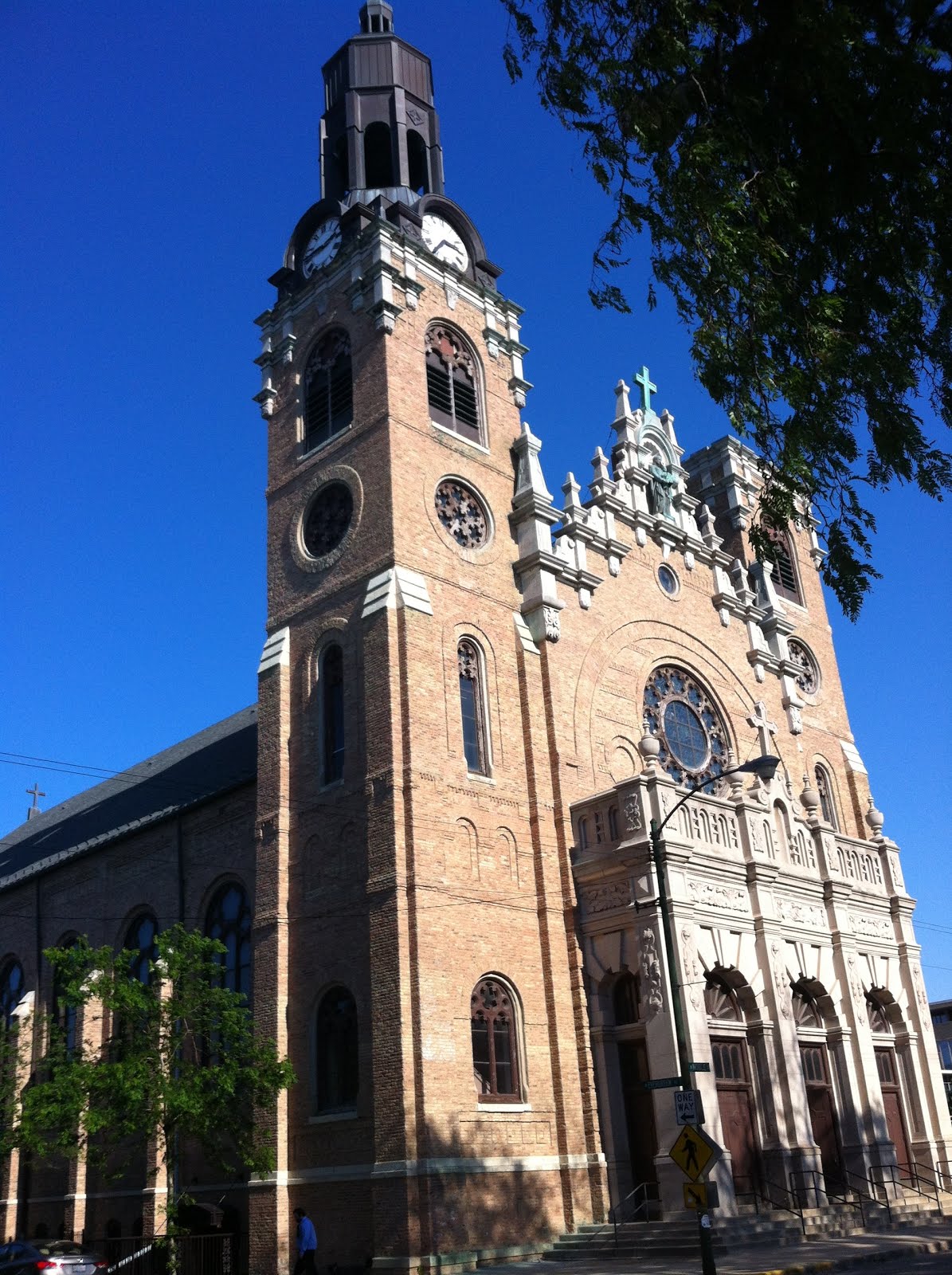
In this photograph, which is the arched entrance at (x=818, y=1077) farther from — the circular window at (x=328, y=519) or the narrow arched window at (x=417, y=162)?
the narrow arched window at (x=417, y=162)

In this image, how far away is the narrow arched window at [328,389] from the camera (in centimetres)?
2845

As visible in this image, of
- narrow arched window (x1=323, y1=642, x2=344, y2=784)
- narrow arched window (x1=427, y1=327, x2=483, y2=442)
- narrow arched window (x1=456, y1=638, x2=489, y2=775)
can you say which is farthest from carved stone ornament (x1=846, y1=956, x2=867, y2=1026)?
narrow arched window (x1=427, y1=327, x2=483, y2=442)

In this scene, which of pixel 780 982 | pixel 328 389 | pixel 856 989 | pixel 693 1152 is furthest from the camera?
pixel 328 389

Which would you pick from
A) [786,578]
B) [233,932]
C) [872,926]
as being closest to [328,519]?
[233,932]

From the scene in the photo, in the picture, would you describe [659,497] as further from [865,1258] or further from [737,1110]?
[865,1258]

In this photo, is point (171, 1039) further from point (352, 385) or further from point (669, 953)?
point (352, 385)

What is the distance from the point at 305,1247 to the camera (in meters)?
19.5

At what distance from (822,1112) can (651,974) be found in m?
6.43

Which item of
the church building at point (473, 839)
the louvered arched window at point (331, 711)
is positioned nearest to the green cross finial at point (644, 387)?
the church building at point (473, 839)

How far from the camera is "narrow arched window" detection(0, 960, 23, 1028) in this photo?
3534 centimetres

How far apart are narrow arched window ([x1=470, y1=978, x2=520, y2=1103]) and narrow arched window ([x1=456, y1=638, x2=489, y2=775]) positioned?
172 inches

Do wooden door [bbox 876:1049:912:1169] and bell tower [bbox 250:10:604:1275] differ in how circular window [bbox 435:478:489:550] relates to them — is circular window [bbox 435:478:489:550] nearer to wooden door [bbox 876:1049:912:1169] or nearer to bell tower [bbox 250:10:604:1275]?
bell tower [bbox 250:10:604:1275]

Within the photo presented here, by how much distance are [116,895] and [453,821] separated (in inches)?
515

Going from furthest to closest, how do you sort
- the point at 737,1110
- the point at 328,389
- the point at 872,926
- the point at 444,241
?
the point at 444,241 < the point at 328,389 < the point at 872,926 < the point at 737,1110
